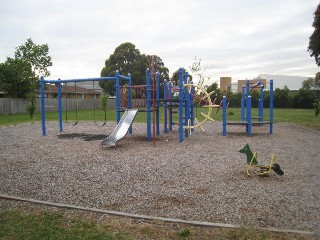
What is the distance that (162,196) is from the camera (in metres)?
4.32

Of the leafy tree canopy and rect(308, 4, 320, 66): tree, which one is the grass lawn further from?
the leafy tree canopy

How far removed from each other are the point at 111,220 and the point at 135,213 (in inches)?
13.0

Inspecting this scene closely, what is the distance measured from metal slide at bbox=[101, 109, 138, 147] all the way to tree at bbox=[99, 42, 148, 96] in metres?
34.8

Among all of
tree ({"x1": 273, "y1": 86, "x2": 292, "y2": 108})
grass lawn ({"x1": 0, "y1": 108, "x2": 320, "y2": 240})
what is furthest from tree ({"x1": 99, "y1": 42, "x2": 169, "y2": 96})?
grass lawn ({"x1": 0, "y1": 108, "x2": 320, "y2": 240})

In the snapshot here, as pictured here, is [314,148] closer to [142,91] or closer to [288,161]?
[288,161]

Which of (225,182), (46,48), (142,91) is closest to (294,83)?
→ (46,48)

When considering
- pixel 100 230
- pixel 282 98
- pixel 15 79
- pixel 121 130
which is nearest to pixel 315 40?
pixel 121 130

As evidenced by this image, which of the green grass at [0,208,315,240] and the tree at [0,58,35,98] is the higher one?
the tree at [0,58,35,98]

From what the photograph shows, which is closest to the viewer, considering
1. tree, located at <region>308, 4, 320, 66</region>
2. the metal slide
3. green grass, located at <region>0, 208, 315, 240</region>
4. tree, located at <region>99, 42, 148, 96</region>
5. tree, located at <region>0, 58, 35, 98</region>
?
green grass, located at <region>0, 208, 315, 240</region>

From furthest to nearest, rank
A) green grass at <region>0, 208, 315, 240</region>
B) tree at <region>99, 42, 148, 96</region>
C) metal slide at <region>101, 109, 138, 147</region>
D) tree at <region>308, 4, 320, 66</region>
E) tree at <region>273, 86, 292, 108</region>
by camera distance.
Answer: tree at <region>99, 42, 148, 96</region> → tree at <region>273, 86, 292, 108</region> → tree at <region>308, 4, 320, 66</region> → metal slide at <region>101, 109, 138, 147</region> → green grass at <region>0, 208, 315, 240</region>

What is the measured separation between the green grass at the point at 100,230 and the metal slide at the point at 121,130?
4856 mm

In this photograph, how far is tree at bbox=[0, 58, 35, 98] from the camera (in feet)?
97.5

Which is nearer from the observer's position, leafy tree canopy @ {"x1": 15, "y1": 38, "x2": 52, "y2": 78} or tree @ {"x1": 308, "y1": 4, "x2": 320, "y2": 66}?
tree @ {"x1": 308, "y1": 4, "x2": 320, "y2": 66}

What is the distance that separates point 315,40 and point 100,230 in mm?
19486
